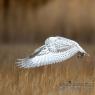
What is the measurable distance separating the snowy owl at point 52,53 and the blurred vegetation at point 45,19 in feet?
1.49

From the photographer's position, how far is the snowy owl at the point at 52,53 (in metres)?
1.93

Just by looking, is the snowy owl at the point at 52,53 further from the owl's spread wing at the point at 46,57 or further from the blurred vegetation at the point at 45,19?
the blurred vegetation at the point at 45,19

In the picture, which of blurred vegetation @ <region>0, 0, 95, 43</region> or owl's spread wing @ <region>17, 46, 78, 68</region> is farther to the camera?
blurred vegetation @ <region>0, 0, 95, 43</region>

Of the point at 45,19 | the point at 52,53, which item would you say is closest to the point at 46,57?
the point at 52,53

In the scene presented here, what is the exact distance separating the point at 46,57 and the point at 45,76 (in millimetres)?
87

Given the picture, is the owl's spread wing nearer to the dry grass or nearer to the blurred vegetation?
the dry grass

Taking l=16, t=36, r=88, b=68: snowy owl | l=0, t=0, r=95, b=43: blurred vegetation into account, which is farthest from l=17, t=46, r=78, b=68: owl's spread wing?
Answer: l=0, t=0, r=95, b=43: blurred vegetation

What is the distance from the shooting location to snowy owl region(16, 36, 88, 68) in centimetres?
193

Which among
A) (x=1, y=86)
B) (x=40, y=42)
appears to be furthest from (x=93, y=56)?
(x=1, y=86)

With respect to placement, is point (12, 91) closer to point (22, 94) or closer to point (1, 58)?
point (22, 94)

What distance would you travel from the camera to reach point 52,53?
1.96 metres

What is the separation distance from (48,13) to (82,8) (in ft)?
0.57

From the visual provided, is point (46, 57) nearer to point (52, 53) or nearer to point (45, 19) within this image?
point (52, 53)

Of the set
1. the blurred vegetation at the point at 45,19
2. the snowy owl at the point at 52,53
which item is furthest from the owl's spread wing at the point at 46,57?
the blurred vegetation at the point at 45,19
